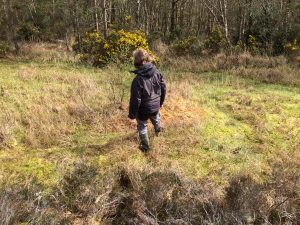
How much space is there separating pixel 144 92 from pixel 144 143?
100 centimetres

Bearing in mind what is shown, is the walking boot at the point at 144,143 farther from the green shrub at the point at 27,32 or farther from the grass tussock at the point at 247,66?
the green shrub at the point at 27,32

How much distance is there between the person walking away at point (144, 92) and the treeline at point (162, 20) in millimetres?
9146

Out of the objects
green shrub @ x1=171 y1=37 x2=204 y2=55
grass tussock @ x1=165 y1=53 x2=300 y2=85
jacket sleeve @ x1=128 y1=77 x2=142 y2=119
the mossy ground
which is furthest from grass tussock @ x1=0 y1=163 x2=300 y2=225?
green shrub @ x1=171 y1=37 x2=204 y2=55

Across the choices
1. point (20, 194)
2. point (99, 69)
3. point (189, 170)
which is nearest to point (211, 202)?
point (189, 170)

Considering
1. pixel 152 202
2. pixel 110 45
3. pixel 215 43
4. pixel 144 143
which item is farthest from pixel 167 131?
pixel 215 43

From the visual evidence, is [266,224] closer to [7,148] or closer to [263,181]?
[263,181]

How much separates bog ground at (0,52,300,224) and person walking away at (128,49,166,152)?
2.00 feet

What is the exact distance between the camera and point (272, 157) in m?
6.53

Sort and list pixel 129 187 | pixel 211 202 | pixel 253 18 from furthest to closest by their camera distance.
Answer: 1. pixel 253 18
2. pixel 129 187
3. pixel 211 202

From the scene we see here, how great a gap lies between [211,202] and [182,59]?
39.5 feet

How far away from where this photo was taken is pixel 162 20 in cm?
3022

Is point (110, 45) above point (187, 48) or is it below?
above

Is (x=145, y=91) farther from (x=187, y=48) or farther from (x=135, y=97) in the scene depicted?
(x=187, y=48)

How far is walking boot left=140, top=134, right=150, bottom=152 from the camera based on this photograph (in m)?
6.32
